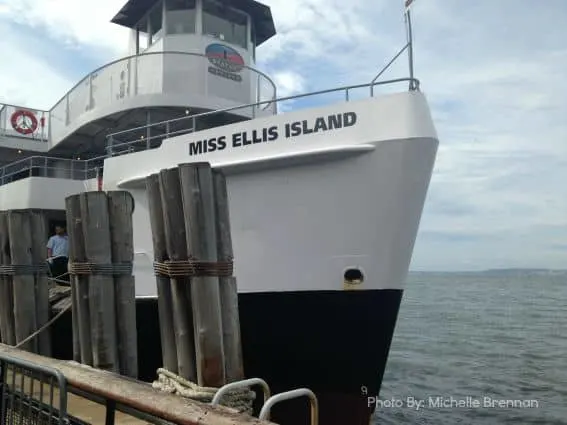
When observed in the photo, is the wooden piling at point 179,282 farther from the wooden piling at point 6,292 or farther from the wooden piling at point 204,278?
the wooden piling at point 6,292

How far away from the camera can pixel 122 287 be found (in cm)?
547

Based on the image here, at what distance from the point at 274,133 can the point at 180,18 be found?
203 inches

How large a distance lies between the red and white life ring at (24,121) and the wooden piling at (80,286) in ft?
26.2

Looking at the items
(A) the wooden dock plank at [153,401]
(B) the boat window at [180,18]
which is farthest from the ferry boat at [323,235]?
(B) the boat window at [180,18]

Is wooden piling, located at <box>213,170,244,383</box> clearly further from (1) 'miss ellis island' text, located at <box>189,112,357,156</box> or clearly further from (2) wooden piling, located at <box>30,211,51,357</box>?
(2) wooden piling, located at <box>30,211,51,357</box>

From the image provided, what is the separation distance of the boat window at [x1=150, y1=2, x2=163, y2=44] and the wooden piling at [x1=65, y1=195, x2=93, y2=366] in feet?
19.6

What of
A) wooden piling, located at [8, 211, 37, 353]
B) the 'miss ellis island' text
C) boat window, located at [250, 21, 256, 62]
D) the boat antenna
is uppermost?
boat window, located at [250, 21, 256, 62]

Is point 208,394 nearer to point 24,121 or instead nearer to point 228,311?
point 228,311

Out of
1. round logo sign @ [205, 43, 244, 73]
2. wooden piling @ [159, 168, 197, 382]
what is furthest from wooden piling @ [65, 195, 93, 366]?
round logo sign @ [205, 43, 244, 73]

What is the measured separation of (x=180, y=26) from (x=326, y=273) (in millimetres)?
6483

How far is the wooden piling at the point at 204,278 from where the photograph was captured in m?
4.35

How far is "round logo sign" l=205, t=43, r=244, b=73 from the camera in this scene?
10008 millimetres

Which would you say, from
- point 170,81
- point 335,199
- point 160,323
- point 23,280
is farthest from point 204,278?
point 170,81

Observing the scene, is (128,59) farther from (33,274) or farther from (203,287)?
(203,287)
